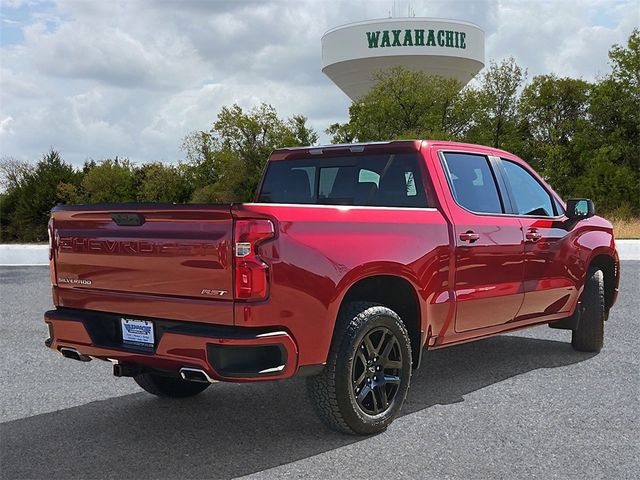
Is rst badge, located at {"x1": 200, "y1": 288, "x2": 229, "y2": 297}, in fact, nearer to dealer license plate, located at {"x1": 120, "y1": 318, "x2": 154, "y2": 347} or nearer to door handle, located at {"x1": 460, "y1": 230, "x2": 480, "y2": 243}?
dealer license plate, located at {"x1": 120, "y1": 318, "x2": 154, "y2": 347}

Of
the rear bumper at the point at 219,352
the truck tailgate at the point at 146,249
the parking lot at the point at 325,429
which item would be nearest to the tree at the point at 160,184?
the parking lot at the point at 325,429

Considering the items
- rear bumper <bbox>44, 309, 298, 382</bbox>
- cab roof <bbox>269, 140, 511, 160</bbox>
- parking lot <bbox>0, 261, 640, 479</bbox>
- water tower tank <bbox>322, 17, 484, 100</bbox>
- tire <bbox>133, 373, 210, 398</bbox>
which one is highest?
water tower tank <bbox>322, 17, 484, 100</bbox>

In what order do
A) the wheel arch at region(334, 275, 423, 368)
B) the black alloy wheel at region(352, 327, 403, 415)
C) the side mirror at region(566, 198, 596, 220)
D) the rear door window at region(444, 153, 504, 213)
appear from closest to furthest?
the black alloy wheel at region(352, 327, 403, 415) → the wheel arch at region(334, 275, 423, 368) → the rear door window at region(444, 153, 504, 213) → the side mirror at region(566, 198, 596, 220)

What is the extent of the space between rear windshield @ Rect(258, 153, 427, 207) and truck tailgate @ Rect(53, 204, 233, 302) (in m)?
1.90

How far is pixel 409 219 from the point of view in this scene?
495cm

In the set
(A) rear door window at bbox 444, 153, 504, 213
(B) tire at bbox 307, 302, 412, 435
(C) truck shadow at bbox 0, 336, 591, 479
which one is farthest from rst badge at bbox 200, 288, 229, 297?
(A) rear door window at bbox 444, 153, 504, 213

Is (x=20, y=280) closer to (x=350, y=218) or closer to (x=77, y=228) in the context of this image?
(x=77, y=228)

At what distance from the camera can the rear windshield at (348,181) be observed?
219 inches

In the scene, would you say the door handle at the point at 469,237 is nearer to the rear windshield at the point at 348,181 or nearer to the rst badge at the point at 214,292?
the rear windshield at the point at 348,181

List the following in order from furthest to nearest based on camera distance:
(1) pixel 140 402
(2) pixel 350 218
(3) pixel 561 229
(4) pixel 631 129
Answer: (4) pixel 631 129 → (3) pixel 561 229 → (1) pixel 140 402 → (2) pixel 350 218

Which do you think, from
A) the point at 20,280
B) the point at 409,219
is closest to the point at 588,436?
the point at 409,219

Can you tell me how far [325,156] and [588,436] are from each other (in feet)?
9.29

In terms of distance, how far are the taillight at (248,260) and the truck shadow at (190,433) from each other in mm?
989

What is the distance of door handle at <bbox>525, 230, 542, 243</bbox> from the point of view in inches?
243
